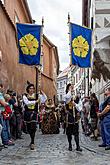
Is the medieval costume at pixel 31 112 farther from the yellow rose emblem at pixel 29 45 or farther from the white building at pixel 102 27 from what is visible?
the white building at pixel 102 27

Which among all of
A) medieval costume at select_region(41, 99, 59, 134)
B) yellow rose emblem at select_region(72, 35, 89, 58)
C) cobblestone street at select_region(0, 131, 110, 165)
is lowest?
cobblestone street at select_region(0, 131, 110, 165)

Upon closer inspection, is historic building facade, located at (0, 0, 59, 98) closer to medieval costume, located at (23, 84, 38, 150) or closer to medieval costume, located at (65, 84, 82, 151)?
medieval costume, located at (23, 84, 38, 150)

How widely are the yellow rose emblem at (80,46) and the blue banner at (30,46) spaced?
1.11 metres

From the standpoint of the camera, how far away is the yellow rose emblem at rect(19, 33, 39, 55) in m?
13.0

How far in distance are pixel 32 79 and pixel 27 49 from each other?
44.0 ft

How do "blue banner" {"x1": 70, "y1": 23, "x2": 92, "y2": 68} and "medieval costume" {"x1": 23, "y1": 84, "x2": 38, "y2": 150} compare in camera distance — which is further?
"blue banner" {"x1": 70, "y1": 23, "x2": 92, "y2": 68}

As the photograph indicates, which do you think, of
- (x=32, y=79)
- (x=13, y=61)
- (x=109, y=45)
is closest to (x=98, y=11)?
(x=109, y=45)

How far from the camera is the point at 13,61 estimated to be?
654 inches

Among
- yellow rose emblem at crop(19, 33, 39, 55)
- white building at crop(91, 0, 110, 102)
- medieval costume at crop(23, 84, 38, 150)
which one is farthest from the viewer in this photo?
white building at crop(91, 0, 110, 102)

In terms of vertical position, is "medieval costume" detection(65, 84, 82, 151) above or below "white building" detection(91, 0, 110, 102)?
below

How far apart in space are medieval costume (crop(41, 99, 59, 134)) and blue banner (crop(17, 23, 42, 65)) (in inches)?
213

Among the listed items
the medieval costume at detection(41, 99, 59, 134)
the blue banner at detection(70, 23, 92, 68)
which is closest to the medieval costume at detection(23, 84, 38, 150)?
the blue banner at detection(70, 23, 92, 68)

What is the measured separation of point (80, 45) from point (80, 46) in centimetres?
9

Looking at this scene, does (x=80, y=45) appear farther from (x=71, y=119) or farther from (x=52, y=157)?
(x=52, y=157)
